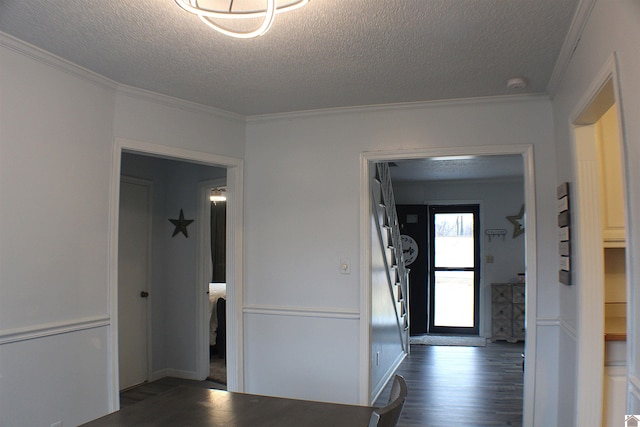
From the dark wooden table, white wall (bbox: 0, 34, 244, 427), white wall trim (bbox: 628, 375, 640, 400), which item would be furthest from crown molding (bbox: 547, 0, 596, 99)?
white wall (bbox: 0, 34, 244, 427)

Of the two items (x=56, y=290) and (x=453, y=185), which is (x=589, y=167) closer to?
(x=56, y=290)

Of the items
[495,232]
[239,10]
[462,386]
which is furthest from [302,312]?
[495,232]

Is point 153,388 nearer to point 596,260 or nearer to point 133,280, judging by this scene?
point 133,280

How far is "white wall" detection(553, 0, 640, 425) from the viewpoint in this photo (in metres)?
1.56

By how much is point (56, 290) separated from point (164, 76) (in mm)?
1407

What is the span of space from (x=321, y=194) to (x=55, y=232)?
1890 mm

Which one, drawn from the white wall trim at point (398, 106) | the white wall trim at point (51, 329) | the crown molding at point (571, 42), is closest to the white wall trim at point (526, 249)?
the white wall trim at point (398, 106)

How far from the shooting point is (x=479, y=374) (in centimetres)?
538

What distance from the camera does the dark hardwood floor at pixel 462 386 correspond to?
13.2ft

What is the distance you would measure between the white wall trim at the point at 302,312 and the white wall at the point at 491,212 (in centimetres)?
451

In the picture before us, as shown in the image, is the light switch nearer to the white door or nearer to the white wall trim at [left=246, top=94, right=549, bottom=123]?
the white wall trim at [left=246, top=94, right=549, bottom=123]

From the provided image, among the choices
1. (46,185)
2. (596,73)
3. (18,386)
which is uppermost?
(596,73)

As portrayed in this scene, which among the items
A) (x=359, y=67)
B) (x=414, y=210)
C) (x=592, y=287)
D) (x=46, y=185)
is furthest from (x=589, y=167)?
(x=414, y=210)

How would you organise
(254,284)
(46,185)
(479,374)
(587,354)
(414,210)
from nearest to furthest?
(587,354) → (46,185) → (254,284) → (479,374) → (414,210)
